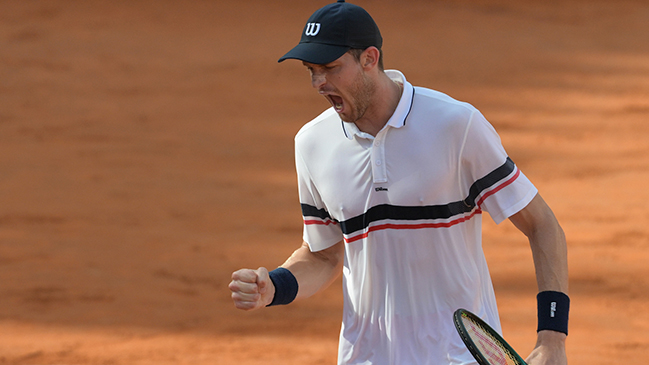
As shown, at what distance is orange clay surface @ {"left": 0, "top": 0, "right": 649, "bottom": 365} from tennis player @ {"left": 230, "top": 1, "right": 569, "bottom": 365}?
2.69 metres

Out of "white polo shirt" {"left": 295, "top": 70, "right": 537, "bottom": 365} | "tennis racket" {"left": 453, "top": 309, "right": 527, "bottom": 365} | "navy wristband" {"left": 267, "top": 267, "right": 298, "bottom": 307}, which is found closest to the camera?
"tennis racket" {"left": 453, "top": 309, "right": 527, "bottom": 365}

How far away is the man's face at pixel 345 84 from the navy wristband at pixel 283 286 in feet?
2.01

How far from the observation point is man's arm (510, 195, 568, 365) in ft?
7.32

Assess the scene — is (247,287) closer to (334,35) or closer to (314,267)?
(314,267)

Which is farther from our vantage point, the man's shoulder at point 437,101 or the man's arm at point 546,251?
the man's shoulder at point 437,101

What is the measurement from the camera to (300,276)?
2.64 m

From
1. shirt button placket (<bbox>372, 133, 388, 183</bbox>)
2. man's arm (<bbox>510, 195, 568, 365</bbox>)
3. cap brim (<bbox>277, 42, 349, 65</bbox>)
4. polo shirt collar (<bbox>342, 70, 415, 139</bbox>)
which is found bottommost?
man's arm (<bbox>510, 195, 568, 365</bbox>)

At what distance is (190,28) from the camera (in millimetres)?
8094

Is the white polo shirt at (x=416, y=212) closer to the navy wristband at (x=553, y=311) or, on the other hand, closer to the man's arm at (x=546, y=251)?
the man's arm at (x=546, y=251)

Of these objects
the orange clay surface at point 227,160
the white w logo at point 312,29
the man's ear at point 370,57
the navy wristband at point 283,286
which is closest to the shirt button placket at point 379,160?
the man's ear at point 370,57

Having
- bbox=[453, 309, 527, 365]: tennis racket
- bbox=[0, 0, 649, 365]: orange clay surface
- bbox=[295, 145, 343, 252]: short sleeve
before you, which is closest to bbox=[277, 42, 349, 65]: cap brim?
bbox=[295, 145, 343, 252]: short sleeve

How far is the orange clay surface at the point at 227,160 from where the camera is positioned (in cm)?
533

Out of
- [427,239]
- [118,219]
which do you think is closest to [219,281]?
[118,219]

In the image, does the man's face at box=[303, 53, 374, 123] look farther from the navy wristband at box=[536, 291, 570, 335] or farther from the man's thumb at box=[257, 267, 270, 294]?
the navy wristband at box=[536, 291, 570, 335]
